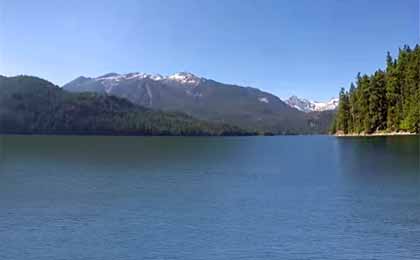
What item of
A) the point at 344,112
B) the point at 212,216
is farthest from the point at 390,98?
the point at 212,216

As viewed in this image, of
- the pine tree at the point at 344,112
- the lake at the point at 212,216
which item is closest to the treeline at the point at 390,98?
the pine tree at the point at 344,112

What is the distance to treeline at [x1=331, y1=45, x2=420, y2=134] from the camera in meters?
145

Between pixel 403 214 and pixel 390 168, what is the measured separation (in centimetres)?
3216

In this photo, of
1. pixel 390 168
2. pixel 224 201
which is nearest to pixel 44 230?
pixel 224 201

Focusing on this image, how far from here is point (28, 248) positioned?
85.9 feet

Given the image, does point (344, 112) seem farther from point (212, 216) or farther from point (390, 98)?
point (212, 216)

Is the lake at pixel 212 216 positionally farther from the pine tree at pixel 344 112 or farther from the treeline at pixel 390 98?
the pine tree at pixel 344 112

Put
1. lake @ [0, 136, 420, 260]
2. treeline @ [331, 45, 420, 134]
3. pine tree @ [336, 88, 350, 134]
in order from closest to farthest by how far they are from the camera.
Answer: lake @ [0, 136, 420, 260]
treeline @ [331, 45, 420, 134]
pine tree @ [336, 88, 350, 134]

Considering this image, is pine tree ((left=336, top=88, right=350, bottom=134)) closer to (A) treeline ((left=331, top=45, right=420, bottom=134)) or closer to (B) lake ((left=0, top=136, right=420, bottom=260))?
(A) treeline ((left=331, top=45, right=420, bottom=134))

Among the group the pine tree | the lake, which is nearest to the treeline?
the pine tree

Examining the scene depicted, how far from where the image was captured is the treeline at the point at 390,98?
475ft

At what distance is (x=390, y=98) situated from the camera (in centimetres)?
15462

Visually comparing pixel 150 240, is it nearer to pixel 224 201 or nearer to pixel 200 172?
pixel 224 201

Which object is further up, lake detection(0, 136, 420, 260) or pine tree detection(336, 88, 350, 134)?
pine tree detection(336, 88, 350, 134)
